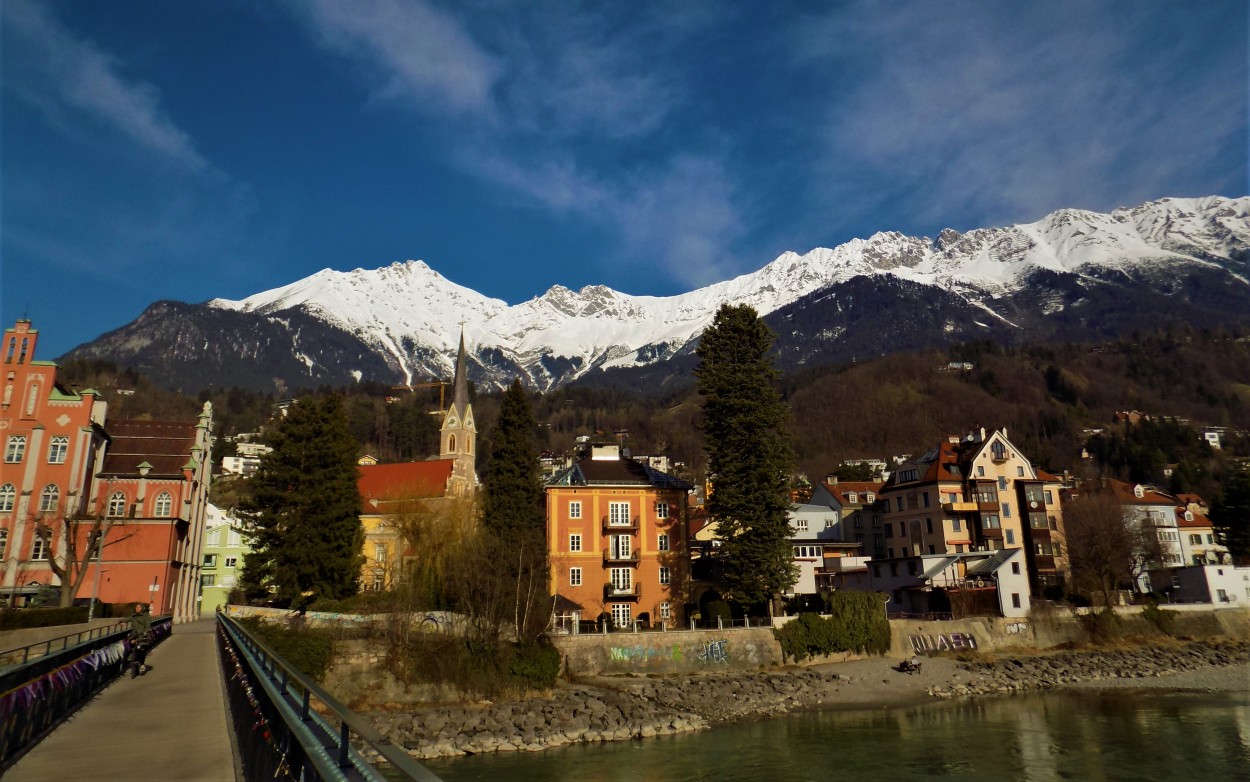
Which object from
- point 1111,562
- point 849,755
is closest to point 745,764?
point 849,755

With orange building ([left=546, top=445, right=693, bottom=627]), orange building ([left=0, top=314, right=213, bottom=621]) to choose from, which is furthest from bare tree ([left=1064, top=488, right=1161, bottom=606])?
orange building ([left=0, top=314, right=213, bottom=621])

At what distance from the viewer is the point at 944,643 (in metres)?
57.0

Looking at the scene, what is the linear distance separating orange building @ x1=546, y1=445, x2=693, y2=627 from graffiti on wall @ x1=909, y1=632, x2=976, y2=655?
57.5ft

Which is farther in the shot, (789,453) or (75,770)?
(789,453)

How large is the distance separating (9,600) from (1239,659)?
290 feet

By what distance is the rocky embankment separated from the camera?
50.4 m

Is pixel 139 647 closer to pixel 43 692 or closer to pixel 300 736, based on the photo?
pixel 43 692

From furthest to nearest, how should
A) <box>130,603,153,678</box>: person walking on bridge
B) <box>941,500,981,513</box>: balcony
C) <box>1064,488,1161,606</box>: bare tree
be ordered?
<box>941,500,981,513</box>: balcony
<box>1064,488,1161,606</box>: bare tree
<box>130,603,153,678</box>: person walking on bridge

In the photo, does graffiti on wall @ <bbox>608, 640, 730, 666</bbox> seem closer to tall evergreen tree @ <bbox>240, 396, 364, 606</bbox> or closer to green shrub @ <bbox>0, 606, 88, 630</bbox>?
tall evergreen tree @ <bbox>240, 396, 364, 606</bbox>

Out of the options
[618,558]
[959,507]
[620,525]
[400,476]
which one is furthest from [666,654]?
[400,476]

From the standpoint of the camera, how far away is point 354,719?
5773 millimetres

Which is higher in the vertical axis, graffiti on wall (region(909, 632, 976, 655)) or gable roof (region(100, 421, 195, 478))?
gable roof (region(100, 421, 195, 478))

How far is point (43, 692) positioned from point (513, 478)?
4204 centimetres

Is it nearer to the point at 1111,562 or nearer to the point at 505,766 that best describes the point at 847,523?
the point at 1111,562
